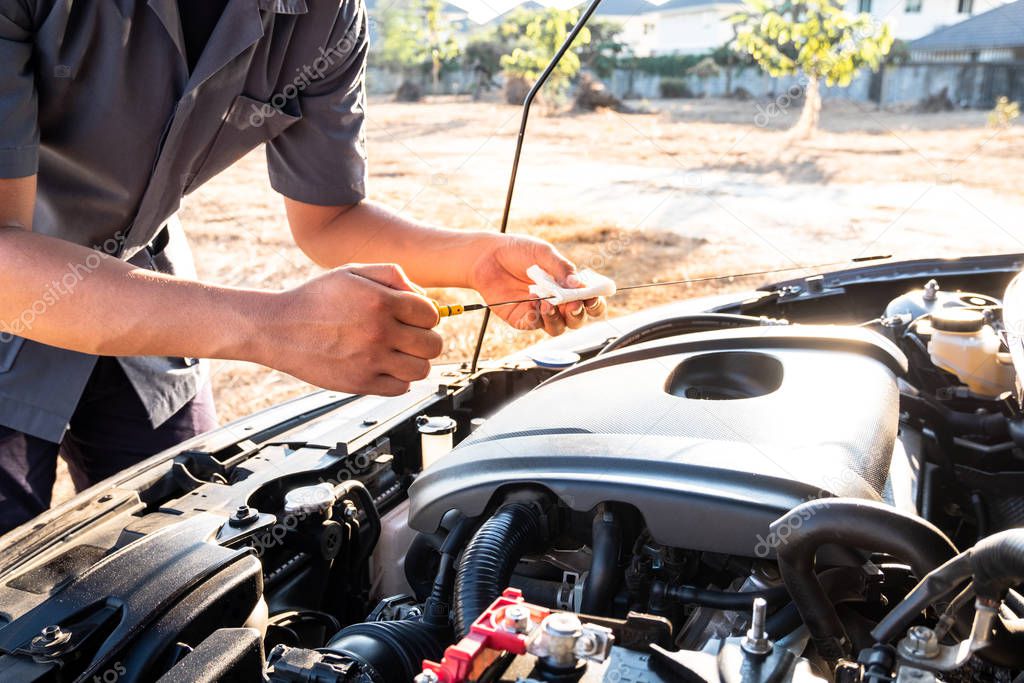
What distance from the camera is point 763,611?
873 mm

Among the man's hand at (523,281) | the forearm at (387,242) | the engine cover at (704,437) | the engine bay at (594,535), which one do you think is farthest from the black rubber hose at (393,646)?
the forearm at (387,242)

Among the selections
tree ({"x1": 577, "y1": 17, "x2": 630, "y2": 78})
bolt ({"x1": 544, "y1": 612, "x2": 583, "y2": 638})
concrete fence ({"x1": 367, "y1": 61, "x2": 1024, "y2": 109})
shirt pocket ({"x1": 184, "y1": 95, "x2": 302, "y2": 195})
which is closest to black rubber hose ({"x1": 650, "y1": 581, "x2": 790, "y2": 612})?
bolt ({"x1": 544, "y1": 612, "x2": 583, "y2": 638})

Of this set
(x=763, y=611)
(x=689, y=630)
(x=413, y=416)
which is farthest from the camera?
(x=413, y=416)

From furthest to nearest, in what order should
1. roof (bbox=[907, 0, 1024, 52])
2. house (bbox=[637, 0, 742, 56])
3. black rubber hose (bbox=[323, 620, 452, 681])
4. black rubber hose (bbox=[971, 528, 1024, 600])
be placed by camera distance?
house (bbox=[637, 0, 742, 56])
roof (bbox=[907, 0, 1024, 52])
black rubber hose (bbox=[323, 620, 452, 681])
black rubber hose (bbox=[971, 528, 1024, 600])

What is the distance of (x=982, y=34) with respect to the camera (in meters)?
17.0

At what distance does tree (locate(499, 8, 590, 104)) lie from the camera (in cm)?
1214

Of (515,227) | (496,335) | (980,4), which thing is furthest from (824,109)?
(496,335)

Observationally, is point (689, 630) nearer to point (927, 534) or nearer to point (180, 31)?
point (927, 534)

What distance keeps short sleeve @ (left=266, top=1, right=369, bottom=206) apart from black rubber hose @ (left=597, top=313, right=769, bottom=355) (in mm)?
666

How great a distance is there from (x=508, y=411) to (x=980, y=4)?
21452 mm

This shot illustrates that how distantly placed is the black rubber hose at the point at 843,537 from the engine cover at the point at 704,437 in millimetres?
86

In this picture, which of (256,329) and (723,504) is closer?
(723,504)

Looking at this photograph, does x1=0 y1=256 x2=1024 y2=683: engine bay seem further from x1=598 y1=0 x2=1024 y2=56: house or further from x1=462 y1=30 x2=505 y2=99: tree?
x1=598 y1=0 x2=1024 y2=56: house

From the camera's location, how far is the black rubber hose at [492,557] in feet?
3.41
